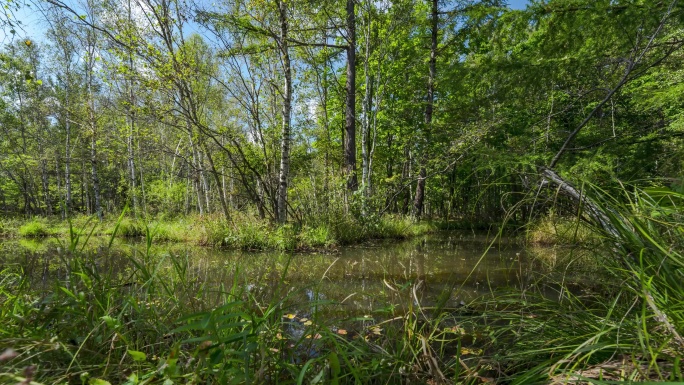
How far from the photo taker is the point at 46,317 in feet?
4.20

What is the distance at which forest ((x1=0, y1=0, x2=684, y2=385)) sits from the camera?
3.69 feet

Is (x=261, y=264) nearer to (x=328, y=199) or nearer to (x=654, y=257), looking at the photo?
(x=328, y=199)

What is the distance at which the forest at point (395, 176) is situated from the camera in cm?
113

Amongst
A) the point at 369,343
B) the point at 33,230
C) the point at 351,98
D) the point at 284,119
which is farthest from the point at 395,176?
the point at 33,230

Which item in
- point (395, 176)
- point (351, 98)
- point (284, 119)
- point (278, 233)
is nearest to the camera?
point (278, 233)

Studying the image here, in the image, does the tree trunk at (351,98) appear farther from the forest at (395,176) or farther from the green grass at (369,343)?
the green grass at (369,343)

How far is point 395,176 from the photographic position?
10.7 metres

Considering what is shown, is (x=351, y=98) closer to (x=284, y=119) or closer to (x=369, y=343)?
(x=284, y=119)

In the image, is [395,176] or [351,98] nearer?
[351,98]

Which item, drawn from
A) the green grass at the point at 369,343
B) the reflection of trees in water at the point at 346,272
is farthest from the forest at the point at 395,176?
the reflection of trees in water at the point at 346,272

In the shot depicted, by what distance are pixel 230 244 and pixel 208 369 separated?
7.14 m

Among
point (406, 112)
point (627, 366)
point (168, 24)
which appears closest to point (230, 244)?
point (168, 24)

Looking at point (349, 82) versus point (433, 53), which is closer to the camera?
point (349, 82)

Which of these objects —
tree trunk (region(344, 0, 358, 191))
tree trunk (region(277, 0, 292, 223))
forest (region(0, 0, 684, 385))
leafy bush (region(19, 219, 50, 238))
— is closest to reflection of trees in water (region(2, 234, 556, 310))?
forest (region(0, 0, 684, 385))
